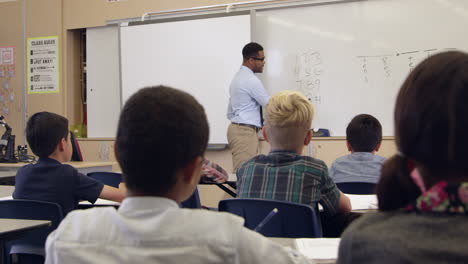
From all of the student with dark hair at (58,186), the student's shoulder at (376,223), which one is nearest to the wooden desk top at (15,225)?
the student with dark hair at (58,186)

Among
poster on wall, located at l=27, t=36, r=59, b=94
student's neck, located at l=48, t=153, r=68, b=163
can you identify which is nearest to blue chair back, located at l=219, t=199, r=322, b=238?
student's neck, located at l=48, t=153, r=68, b=163

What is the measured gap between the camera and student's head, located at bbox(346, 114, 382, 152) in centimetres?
290

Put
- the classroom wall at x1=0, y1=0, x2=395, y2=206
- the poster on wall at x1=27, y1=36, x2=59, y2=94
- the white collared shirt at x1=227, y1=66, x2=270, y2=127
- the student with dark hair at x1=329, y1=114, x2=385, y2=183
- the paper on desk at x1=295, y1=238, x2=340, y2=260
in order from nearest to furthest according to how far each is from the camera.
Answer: the paper on desk at x1=295, y1=238, x2=340, y2=260 → the student with dark hair at x1=329, y1=114, x2=385, y2=183 → the white collared shirt at x1=227, y1=66, x2=270, y2=127 → the classroom wall at x1=0, y1=0, x2=395, y2=206 → the poster on wall at x1=27, y1=36, x2=59, y2=94

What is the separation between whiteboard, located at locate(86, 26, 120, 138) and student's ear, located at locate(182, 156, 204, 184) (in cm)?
524

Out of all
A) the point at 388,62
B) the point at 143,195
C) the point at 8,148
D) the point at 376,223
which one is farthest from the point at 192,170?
the point at 8,148

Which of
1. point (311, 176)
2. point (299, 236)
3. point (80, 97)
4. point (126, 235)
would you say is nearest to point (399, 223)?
point (126, 235)

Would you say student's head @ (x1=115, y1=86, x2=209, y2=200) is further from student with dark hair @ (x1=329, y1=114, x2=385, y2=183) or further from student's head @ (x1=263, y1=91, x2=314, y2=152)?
student with dark hair @ (x1=329, y1=114, x2=385, y2=183)

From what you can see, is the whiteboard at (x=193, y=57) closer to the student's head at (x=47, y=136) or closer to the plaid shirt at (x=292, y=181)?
the student's head at (x=47, y=136)

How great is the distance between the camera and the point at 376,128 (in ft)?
9.62

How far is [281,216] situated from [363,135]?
4.22 ft

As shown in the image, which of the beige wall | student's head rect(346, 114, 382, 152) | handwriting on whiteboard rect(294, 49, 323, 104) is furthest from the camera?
the beige wall

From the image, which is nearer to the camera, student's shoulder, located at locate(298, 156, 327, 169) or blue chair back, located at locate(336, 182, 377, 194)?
student's shoulder, located at locate(298, 156, 327, 169)

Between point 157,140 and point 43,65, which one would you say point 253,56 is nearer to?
point 43,65

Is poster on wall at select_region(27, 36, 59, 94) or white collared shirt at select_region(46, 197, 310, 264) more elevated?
poster on wall at select_region(27, 36, 59, 94)
